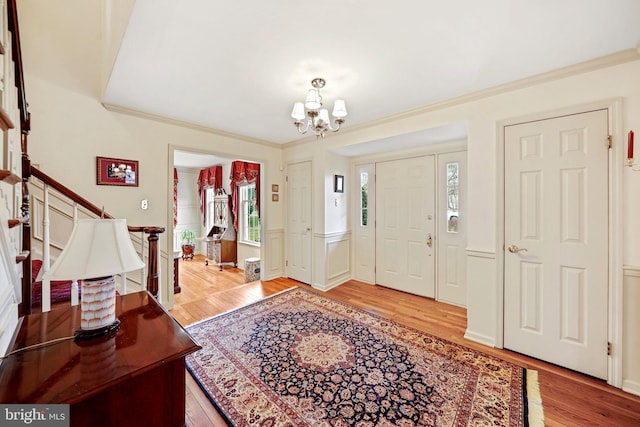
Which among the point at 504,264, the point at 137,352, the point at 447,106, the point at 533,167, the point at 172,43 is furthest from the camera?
the point at 447,106

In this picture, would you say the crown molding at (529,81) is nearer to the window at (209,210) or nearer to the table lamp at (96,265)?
the table lamp at (96,265)

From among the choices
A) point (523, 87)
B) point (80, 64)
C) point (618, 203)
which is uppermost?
point (80, 64)

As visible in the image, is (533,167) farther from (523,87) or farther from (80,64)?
(80,64)

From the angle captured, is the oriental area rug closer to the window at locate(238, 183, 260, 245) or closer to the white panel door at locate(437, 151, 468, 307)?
the white panel door at locate(437, 151, 468, 307)

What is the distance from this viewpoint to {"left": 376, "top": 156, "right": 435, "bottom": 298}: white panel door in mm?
3471

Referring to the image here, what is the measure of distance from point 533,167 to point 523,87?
69 cm

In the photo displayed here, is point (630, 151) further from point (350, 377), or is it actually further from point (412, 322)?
point (350, 377)

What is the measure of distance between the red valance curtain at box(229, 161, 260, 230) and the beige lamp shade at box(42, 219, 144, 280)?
3.92m

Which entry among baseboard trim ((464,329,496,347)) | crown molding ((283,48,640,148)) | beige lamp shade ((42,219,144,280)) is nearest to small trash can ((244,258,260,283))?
crown molding ((283,48,640,148))

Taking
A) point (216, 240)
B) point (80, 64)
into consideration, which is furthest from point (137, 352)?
point (216, 240)

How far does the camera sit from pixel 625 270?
1.76 meters

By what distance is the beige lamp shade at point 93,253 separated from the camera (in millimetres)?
916

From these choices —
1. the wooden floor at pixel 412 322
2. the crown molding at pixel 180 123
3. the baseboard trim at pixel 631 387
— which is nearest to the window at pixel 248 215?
the wooden floor at pixel 412 322

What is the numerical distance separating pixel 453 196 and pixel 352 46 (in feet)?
7.77
